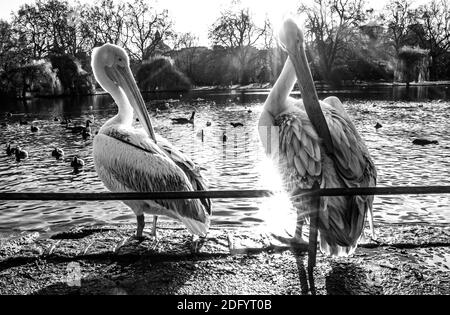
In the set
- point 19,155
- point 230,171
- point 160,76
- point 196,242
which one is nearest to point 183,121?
point 19,155

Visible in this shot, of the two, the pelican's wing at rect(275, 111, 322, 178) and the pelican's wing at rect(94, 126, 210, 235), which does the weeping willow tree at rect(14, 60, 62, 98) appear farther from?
the pelican's wing at rect(275, 111, 322, 178)

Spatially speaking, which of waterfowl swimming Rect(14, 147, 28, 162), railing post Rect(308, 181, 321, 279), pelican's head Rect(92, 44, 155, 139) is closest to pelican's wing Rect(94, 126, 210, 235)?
pelican's head Rect(92, 44, 155, 139)

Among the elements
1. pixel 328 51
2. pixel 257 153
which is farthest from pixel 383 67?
pixel 257 153

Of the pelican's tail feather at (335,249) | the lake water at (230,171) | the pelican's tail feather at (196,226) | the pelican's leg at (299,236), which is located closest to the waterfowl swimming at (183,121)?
the lake water at (230,171)

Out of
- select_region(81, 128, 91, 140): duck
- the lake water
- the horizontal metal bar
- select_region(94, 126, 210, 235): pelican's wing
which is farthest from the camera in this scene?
select_region(81, 128, 91, 140): duck

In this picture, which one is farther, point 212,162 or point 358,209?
point 212,162

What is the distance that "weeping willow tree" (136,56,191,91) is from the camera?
46.2 meters

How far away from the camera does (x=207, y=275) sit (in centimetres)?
293

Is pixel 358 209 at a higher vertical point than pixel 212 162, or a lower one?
higher

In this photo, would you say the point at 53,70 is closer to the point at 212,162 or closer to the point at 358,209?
the point at 212,162

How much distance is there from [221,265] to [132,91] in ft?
7.71

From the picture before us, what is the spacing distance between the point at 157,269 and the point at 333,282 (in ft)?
4.22

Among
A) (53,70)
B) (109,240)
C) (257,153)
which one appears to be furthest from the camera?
(53,70)

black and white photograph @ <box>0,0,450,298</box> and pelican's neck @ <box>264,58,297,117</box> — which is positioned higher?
pelican's neck @ <box>264,58,297,117</box>
